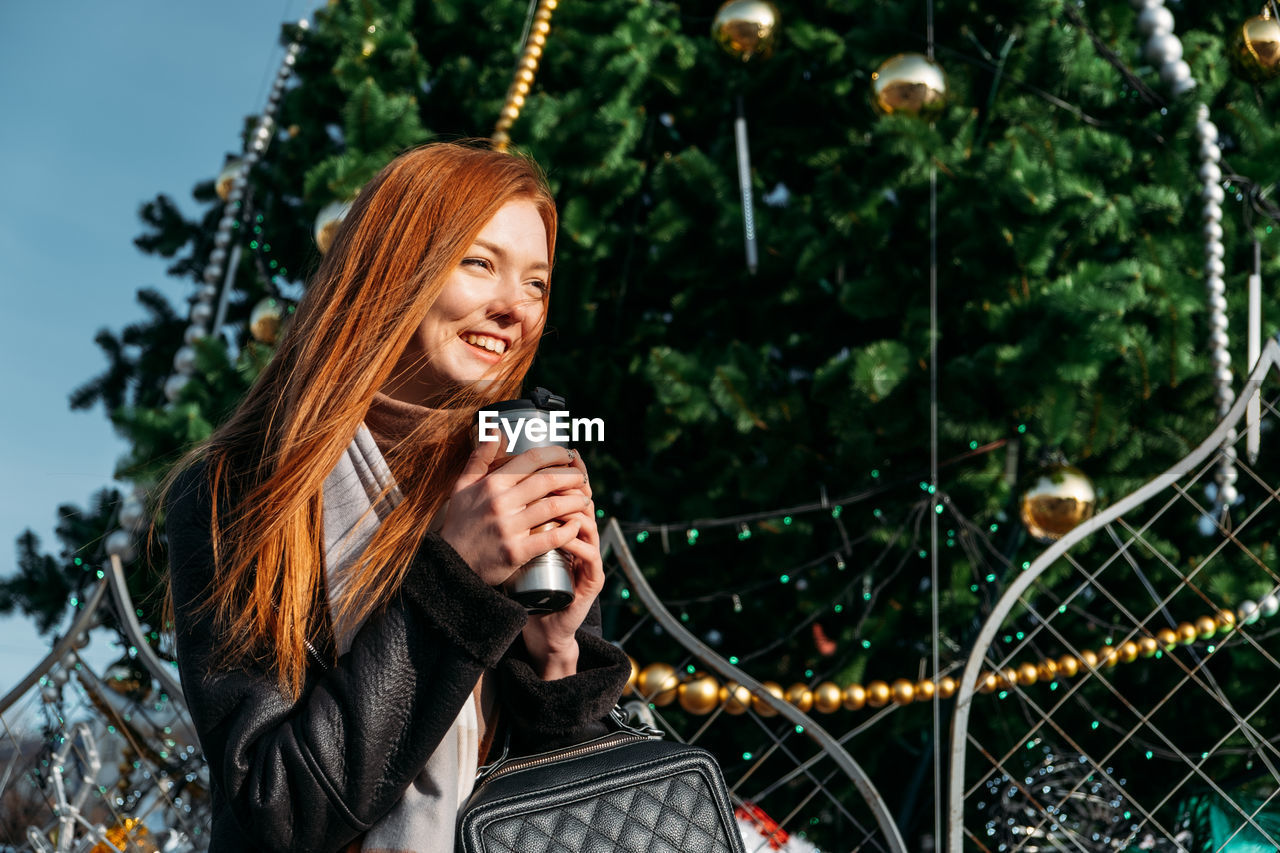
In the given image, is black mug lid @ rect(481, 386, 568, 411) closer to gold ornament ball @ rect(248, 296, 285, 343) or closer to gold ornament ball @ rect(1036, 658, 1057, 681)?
gold ornament ball @ rect(1036, 658, 1057, 681)

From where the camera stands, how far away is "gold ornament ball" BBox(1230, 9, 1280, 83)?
2172 millimetres

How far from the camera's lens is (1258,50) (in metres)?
2.19

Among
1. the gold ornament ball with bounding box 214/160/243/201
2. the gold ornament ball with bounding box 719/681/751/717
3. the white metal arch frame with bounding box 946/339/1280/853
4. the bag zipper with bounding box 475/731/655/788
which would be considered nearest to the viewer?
the bag zipper with bounding box 475/731/655/788

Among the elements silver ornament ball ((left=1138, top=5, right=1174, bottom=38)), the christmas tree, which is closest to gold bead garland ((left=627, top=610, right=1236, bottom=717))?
the christmas tree

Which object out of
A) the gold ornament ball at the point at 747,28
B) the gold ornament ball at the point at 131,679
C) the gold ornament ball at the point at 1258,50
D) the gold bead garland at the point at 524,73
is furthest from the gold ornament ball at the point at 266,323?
the gold ornament ball at the point at 1258,50

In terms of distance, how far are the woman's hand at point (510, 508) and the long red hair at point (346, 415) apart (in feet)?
0.21

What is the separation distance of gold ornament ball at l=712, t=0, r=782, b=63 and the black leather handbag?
1787mm

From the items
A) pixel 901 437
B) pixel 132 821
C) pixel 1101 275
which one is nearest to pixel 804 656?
pixel 901 437

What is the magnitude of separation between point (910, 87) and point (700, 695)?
4.10 ft

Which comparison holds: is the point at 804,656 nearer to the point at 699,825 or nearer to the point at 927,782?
the point at 927,782

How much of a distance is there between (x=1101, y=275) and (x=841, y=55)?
2.87ft

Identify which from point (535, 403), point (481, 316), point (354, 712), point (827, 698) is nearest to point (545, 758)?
point (354, 712)

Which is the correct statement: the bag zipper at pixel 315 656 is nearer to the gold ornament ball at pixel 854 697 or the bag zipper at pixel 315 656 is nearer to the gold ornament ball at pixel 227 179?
the gold ornament ball at pixel 854 697

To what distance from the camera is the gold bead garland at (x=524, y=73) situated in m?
2.44
